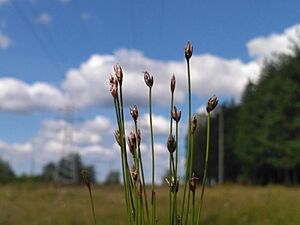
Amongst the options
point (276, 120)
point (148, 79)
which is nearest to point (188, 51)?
point (148, 79)

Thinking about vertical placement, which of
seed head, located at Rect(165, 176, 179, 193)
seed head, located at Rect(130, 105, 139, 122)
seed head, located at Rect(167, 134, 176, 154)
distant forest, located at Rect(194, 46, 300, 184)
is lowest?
seed head, located at Rect(165, 176, 179, 193)

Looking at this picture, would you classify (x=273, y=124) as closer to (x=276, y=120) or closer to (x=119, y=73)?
(x=276, y=120)

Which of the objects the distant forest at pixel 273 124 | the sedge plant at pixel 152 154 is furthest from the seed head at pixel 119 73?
the distant forest at pixel 273 124

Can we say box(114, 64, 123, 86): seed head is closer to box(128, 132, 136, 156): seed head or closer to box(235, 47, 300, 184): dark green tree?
box(128, 132, 136, 156): seed head

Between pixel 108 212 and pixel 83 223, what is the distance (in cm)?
93

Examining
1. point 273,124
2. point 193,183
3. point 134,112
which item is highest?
point 273,124

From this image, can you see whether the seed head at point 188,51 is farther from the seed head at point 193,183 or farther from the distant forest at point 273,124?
the distant forest at point 273,124

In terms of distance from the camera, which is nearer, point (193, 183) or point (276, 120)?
point (193, 183)

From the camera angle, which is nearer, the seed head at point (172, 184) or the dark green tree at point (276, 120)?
the seed head at point (172, 184)

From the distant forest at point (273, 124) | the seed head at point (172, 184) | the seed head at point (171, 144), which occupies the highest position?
the distant forest at point (273, 124)

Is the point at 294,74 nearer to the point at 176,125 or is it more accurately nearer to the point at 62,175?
the point at 62,175

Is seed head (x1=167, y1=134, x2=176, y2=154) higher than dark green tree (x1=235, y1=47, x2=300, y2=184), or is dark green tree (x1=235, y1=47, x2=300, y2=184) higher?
dark green tree (x1=235, y1=47, x2=300, y2=184)

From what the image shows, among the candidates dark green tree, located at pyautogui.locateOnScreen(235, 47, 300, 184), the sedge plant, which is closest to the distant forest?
dark green tree, located at pyautogui.locateOnScreen(235, 47, 300, 184)

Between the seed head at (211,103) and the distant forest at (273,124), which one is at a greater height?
the distant forest at (273,124)
